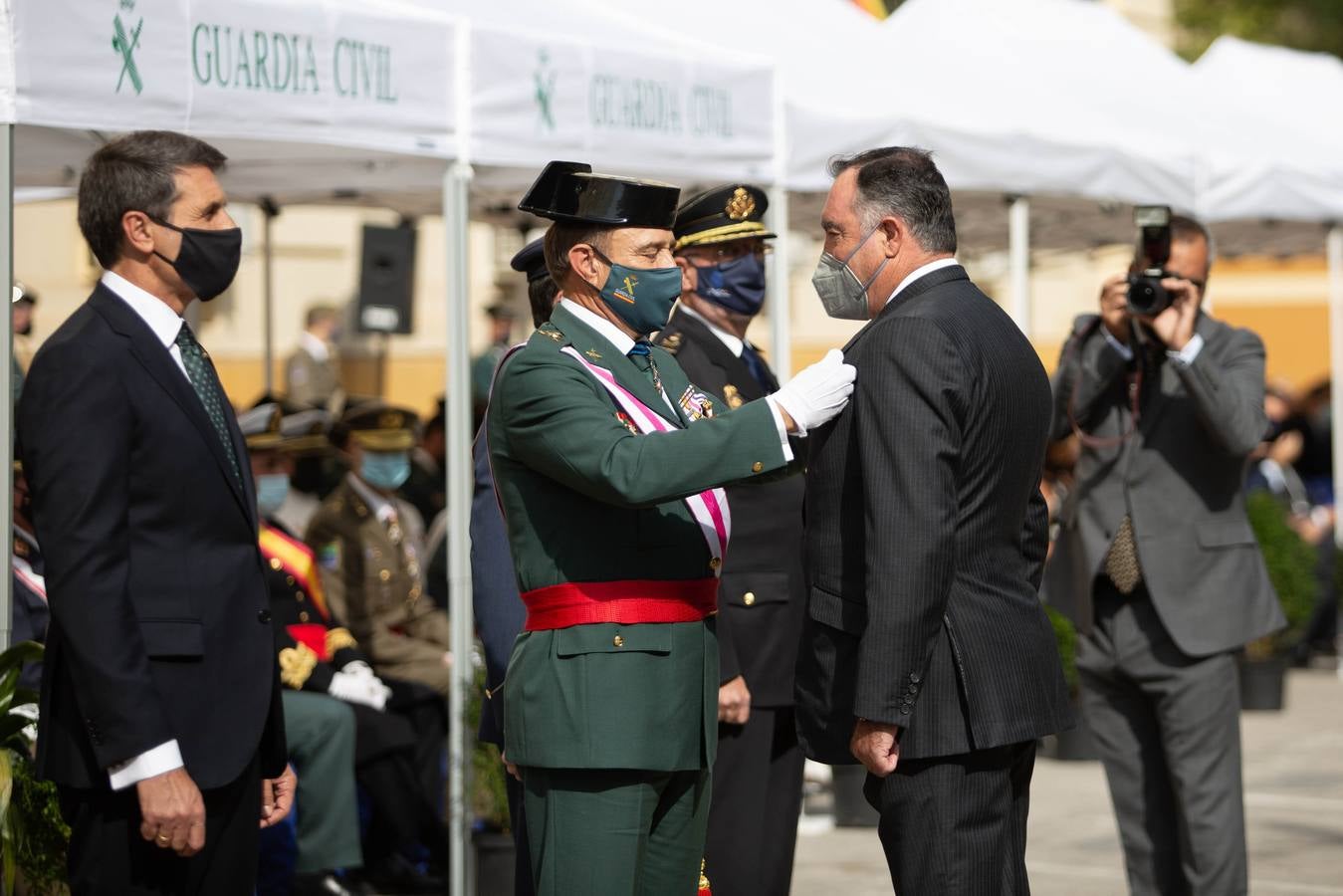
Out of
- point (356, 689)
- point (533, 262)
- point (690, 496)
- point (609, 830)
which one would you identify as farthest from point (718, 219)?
point (356, 689)

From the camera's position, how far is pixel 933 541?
351 cm

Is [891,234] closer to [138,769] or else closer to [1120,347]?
[138,769]

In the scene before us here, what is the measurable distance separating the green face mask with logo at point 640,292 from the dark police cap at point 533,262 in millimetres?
907

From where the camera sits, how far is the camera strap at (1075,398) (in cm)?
553

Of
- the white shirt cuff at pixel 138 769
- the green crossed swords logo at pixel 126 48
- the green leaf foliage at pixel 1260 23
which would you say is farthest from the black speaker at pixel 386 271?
the green leaf foliage at pixel 1260 23

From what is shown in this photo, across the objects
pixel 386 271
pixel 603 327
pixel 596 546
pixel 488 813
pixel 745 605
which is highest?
pixel 386 271

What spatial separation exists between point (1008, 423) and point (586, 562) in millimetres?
849

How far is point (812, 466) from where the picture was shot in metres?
3.79

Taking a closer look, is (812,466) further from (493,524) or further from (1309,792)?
(1309,792)

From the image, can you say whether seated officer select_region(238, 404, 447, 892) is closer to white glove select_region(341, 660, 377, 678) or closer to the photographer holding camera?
white glove select_region(341, 660, 377, 678)

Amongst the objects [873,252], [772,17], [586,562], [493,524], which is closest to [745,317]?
[493,524]

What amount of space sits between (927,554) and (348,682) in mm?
3833

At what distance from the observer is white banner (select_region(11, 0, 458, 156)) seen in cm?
481

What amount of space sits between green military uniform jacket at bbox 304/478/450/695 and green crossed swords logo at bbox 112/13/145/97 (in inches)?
102
